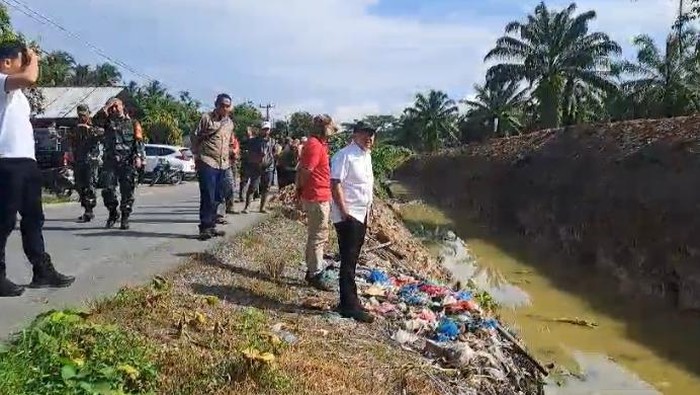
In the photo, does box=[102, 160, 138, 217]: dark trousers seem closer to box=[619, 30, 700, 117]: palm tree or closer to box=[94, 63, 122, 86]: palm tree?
box=[619, 30, 700, 117]: palm tree

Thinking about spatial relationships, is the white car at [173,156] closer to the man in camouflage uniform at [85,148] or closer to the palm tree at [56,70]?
the palm tree at [56,70]

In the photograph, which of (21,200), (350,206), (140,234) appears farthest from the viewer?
(140,234)

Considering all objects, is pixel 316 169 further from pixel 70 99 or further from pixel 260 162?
pixel 70 99

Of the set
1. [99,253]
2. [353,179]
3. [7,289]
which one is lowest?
[99,253]

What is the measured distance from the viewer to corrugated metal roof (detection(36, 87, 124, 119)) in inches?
1381

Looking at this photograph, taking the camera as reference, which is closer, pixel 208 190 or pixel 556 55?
pixel 208 190

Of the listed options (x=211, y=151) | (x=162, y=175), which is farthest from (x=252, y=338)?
(x=162, y=175)

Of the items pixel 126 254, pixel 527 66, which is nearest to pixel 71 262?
pixel 126 254

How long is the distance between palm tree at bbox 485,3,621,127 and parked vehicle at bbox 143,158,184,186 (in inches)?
947

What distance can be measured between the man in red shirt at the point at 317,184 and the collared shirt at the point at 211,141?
1.98 m

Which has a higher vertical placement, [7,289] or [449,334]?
[7,289]

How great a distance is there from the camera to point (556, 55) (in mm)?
43656

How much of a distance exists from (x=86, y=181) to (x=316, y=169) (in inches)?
178

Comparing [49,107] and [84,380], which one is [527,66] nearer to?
[49,107]
